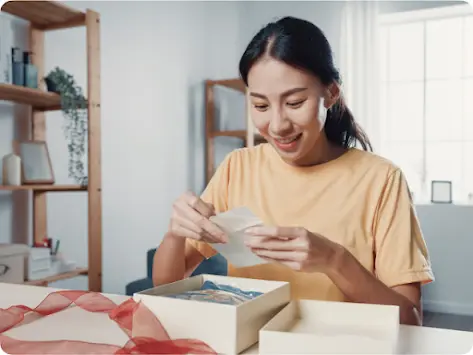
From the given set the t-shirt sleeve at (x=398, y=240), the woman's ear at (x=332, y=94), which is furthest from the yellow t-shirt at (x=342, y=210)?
the woman's ear at (x=332, y=94)

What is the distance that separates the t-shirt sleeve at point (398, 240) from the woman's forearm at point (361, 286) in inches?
2.7

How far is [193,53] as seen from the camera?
4.19 metres

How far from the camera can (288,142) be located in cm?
121

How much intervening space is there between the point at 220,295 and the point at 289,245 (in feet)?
0.46

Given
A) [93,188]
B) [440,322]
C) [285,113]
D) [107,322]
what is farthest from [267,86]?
[440,322]

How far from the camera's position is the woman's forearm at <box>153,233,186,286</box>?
4.05 feet

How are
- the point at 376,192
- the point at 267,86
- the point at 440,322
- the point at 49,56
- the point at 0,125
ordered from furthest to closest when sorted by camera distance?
1. the point at 440,322
2. the point at 49,56
3. the point at 0,125
4. the point at 376,192
5. the point at 267,86

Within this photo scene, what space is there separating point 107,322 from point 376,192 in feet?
2.30

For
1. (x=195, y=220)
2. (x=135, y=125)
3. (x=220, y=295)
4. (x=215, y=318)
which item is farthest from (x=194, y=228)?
(x=135, y=125)

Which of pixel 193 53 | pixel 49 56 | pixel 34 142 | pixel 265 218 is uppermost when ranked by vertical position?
pixel 193 53

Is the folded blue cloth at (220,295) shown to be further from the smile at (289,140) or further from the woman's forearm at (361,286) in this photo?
the smile at (289,140)

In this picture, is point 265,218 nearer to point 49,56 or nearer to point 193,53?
point 49,56

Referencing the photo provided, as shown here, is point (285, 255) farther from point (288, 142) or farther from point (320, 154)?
point (320, 154)

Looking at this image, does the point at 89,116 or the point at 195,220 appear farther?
the point at 89,116
